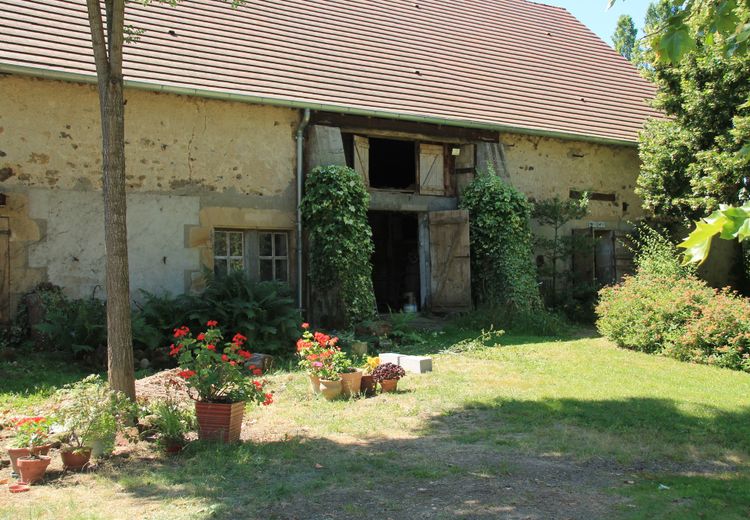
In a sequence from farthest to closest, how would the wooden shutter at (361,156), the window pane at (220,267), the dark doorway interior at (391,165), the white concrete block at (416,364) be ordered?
1. the dark doorway interior at (391,165)
2. the wooden shutter at (361,156)
3. the window pane at (220,267)
4. the white concrete block at (416,364)

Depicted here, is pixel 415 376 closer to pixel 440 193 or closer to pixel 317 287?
pixel 317 287

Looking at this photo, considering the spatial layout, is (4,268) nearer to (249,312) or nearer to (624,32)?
(249,312)

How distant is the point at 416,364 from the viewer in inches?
324

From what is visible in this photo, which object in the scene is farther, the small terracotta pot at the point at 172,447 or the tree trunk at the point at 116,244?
the tree trunk at the point at 116,244

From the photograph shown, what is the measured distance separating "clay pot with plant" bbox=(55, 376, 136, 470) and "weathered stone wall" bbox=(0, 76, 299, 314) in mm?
4883

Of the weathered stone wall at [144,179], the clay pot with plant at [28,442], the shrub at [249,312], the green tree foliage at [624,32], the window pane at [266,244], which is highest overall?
the green tree foliage at [624,32]

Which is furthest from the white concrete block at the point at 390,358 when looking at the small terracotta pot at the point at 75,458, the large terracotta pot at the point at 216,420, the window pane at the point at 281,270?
the small terracotta pot at the point at 75,458

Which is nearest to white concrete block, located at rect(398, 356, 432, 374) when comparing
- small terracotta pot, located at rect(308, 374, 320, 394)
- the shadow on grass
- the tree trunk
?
small terracotta pot, located at rect(308, 374, 320, 394)

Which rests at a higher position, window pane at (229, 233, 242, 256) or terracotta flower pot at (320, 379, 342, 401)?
window pane at (229, 233, 242, 256)

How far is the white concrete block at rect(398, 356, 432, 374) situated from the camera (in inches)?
324

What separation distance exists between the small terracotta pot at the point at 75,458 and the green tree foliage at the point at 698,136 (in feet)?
A: 33.2

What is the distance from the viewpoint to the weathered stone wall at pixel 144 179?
9289 millimetres

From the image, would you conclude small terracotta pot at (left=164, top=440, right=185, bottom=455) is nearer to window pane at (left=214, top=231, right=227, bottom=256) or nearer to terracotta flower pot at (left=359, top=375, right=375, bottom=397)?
terracotta flower pot at (left=359, top=375, right=375, bottom=397)

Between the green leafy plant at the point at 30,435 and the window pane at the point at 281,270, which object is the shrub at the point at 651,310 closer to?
the window pane at the point at 281,270
